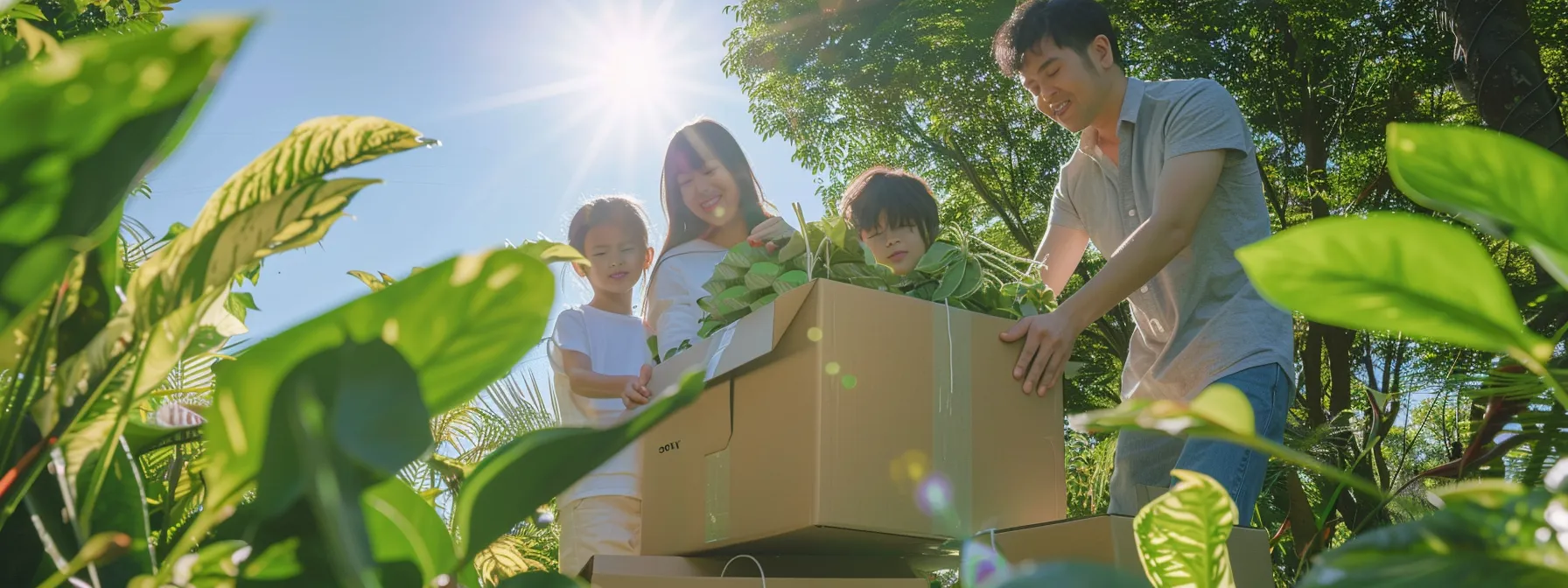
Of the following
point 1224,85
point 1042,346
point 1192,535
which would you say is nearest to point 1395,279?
point 1192,535

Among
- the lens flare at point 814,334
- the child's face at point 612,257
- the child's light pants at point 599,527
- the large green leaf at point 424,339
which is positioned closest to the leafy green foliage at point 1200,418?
the large green leaf at point 424,339

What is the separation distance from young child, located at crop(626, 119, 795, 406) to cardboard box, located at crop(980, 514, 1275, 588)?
1.24 m

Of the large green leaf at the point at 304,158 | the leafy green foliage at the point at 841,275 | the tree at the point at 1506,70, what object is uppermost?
the tree at the point at 1506,70

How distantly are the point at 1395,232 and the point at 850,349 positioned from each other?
1219 mm

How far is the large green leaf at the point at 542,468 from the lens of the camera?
211 millimetres

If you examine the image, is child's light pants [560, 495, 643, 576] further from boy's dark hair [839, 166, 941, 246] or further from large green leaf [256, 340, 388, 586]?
large green leaf [256, 340, 388, 586]

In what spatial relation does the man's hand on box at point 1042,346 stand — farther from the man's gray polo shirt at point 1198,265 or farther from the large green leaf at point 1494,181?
the large green leaf at point 1494,181

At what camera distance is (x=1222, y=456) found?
67.3 inches

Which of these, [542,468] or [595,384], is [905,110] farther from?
[542,468]

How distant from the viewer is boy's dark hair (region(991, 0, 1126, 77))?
2223 millimetres

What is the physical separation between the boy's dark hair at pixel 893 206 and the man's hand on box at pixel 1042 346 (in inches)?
28.4

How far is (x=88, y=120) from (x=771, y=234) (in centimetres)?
193

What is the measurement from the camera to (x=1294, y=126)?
9.03 m

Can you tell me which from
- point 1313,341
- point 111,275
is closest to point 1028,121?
point 1313,341
